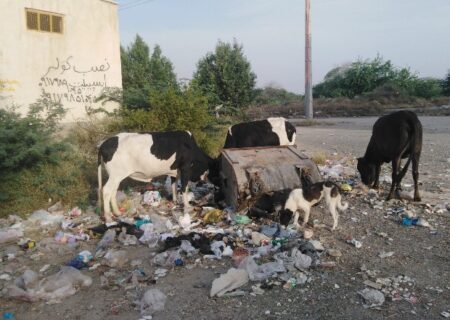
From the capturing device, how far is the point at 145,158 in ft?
21.2

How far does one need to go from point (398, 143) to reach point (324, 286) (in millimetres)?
3432

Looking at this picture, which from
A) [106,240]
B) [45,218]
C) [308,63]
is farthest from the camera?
[308,63]

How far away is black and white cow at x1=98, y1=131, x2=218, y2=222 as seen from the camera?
6.33m

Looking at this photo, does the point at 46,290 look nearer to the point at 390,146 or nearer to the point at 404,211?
the point at 404,211

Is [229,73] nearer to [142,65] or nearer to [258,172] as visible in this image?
[142,65]

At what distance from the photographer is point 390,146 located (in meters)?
6.68

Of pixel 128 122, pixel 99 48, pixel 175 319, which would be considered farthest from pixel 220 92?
pixel 175 319

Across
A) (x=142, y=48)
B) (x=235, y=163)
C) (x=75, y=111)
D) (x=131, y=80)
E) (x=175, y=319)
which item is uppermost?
(x=142, y=48)

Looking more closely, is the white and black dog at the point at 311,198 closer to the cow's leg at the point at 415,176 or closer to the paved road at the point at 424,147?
the cow's leg at the point at 415,176

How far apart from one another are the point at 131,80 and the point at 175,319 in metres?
14.3

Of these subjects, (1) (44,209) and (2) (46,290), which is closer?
(2) (46,290)

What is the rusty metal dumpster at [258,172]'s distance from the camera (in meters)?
5.90

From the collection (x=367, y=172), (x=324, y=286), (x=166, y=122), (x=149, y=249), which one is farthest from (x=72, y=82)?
(x=324, y=286)

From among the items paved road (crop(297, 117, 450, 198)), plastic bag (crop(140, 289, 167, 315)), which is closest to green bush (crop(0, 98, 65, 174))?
plastic bag (crop(140, 289, 167, 315))
